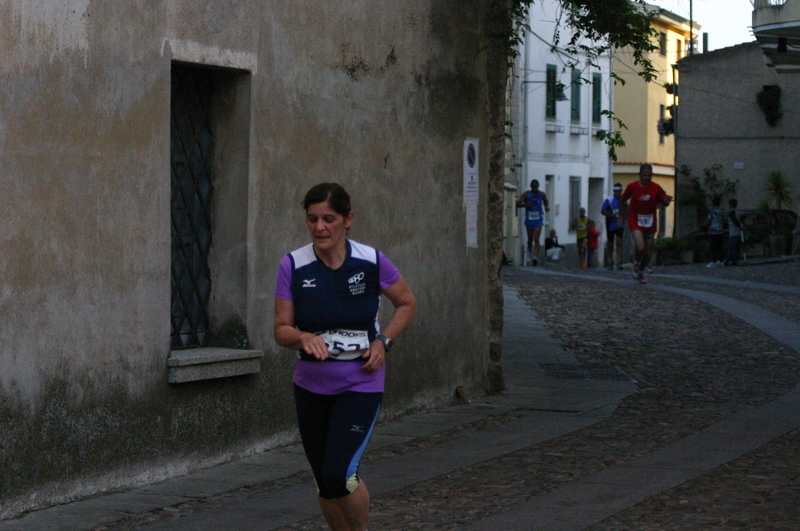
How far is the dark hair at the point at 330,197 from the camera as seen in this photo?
4984 millimetres

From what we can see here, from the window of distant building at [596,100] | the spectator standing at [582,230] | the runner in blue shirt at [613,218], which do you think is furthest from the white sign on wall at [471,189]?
the window of distant building at [596,100]

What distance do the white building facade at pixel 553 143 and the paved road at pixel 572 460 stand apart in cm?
2515

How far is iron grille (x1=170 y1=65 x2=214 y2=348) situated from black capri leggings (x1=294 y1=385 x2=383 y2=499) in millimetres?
2811

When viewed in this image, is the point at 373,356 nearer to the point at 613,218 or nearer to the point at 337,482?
the point at 337,482

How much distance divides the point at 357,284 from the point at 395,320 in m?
0.23

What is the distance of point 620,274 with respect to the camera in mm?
26844

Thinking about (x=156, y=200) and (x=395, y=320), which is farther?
(x=156, y=200)

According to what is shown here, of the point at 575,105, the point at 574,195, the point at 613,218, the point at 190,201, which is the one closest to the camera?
the point at 190,201

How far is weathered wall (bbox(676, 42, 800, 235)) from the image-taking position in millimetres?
42438

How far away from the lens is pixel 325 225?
4.96 meters

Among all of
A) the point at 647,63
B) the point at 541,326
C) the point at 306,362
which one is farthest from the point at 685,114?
the point at 306,362

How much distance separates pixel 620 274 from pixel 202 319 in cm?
1972

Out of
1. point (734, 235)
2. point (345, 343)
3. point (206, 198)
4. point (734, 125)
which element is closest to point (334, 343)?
point (345, 343)

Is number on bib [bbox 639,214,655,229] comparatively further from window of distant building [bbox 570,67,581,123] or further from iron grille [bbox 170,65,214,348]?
window of distant building [bbox 570,67,581,123]
